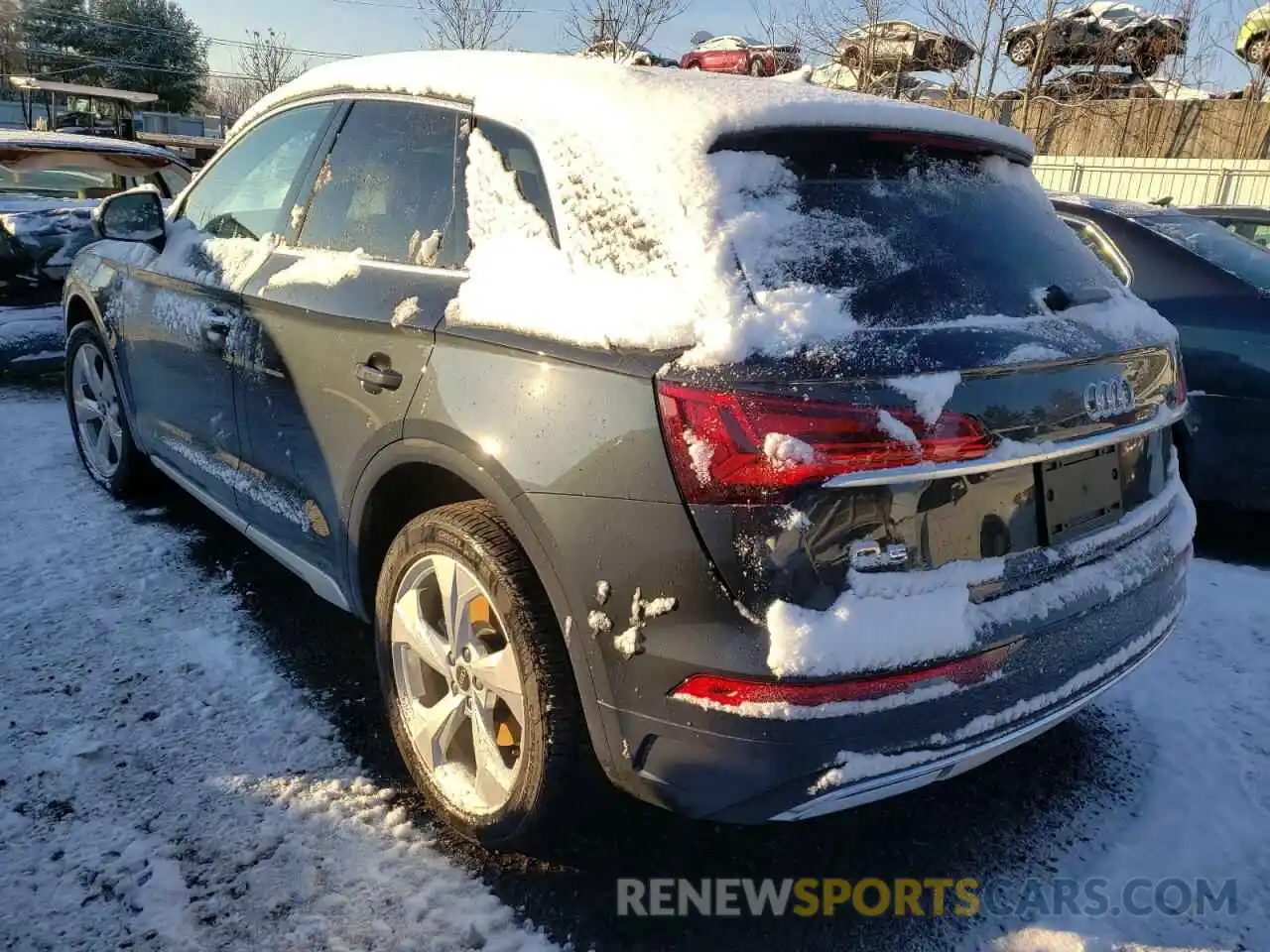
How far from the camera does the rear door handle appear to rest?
2.34m

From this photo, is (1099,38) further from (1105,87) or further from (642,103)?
(642,103)

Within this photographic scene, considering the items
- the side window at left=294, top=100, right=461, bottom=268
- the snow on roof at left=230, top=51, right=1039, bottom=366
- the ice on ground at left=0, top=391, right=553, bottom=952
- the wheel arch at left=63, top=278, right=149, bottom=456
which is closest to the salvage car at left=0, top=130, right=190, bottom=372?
the wheel arch at left=63, top=278, right=149, bottom=456

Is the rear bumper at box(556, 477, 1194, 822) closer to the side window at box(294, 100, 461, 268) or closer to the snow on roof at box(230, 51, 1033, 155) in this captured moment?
the snow on roof at box(230, 51, 1033, 155)

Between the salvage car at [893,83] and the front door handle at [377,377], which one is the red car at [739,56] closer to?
the salvage car at [893,83]

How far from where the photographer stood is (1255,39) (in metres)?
16.8

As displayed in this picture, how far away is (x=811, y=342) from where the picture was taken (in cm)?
174

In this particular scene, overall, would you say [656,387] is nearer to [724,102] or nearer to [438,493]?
[724,102]

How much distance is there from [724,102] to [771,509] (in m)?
0.93

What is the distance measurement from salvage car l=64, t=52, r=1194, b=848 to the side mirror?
142 centimetres

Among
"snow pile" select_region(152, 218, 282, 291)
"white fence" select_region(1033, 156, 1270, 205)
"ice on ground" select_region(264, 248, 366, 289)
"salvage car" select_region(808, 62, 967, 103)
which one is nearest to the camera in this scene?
"ice on ground" select_region(264, 248, 366, 289)

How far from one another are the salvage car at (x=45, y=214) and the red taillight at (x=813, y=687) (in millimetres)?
5389

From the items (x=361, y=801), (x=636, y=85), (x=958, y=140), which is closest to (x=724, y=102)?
(x=636, y=85)

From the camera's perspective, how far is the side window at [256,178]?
311cm

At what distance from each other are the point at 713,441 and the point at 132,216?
10.4 ft
